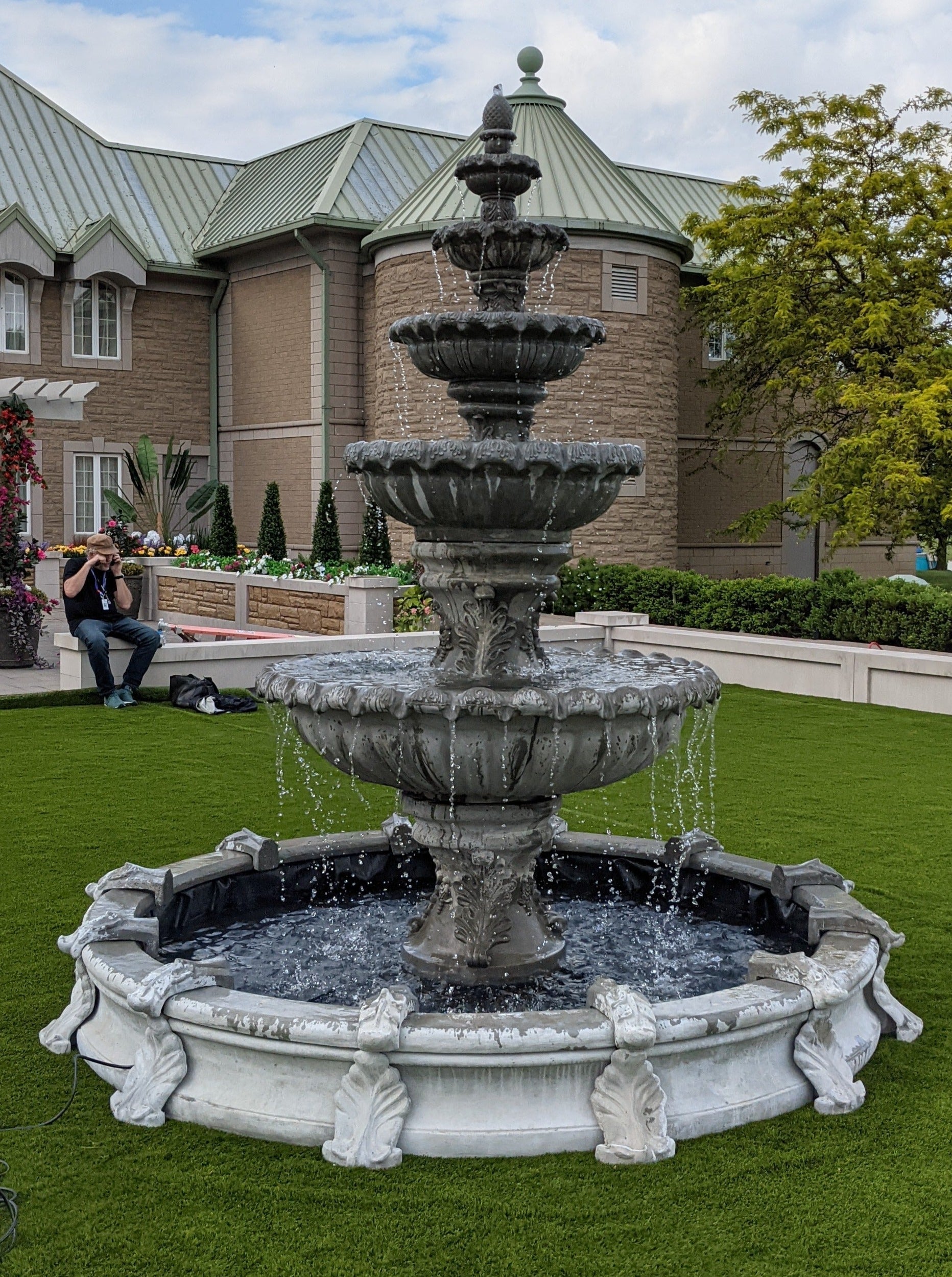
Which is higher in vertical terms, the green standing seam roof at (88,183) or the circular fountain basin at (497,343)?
the green standing seam roof at (88,183)

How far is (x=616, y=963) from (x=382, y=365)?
59.3 ft

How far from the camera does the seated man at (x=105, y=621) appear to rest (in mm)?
13422

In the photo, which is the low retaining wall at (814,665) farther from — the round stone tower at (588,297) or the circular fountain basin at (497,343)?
the circular fountain basin at (497,343)

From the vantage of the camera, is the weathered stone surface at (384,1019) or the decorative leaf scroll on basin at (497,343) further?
the decorative leaf scroll on basin at (497,343)

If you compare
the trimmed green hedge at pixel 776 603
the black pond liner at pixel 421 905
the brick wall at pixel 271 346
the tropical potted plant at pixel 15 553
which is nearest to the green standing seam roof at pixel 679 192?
the brick wall at pixel 271 346

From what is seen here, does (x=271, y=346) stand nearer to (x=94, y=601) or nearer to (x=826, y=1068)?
(x=94, y=601)

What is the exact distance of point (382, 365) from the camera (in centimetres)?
2309

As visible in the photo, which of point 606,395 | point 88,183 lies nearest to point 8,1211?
point 606,395

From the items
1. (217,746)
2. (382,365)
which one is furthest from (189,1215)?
(382,365)

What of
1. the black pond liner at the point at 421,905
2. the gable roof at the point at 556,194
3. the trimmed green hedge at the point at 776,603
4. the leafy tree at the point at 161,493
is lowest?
the black pond liner at the point at 421,905

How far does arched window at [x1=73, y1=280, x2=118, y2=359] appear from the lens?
25.7 metres

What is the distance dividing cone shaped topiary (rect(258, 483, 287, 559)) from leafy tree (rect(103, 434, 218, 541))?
9.82ft

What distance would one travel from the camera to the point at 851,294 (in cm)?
2111

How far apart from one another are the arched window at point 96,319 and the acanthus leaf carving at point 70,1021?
22362mm
